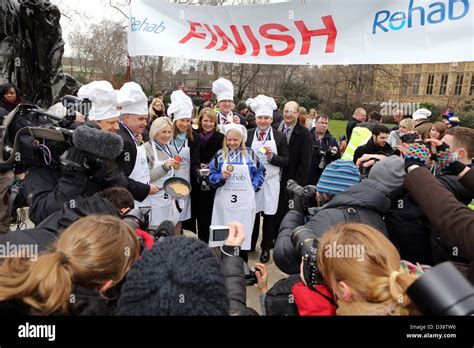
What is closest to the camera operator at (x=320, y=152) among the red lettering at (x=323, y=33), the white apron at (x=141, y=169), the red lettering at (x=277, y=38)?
the red lettering at (x=277, y=38)

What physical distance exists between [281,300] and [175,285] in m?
0.83

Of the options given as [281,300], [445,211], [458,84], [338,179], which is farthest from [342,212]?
[458,84]

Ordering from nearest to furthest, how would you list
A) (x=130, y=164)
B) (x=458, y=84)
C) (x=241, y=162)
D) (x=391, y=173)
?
(x=391, y=173)
(x=130, y=164)
(x=241, y=162)
(x=458, y=84)

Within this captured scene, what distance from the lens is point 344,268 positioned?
141 cm

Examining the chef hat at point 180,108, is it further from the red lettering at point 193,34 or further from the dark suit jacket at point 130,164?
the dark suit jacket at point 130,164

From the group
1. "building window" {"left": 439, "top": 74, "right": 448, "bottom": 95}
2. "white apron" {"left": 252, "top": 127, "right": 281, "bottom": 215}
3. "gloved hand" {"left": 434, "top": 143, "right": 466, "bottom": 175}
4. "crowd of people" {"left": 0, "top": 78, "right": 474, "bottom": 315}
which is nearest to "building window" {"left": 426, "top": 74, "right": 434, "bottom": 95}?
"building window" {"left": 439, "top": 74, "right": 448, "bottom": 95}

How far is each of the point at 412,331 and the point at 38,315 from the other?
122cm

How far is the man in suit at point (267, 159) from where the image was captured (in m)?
4.80

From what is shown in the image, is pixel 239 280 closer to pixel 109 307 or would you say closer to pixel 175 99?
pixel 109 307

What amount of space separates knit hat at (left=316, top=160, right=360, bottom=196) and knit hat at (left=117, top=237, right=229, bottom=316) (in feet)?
4.15

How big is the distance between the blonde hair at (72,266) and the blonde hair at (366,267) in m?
0.78

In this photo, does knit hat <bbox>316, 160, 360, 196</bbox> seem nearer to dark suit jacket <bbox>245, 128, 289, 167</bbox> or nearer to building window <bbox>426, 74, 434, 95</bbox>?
dark suit jacket <bbox>245, 128, 289, 167</bbox>

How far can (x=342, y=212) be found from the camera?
6.84ft

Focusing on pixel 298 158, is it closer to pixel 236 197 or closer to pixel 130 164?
pixel 236 197
